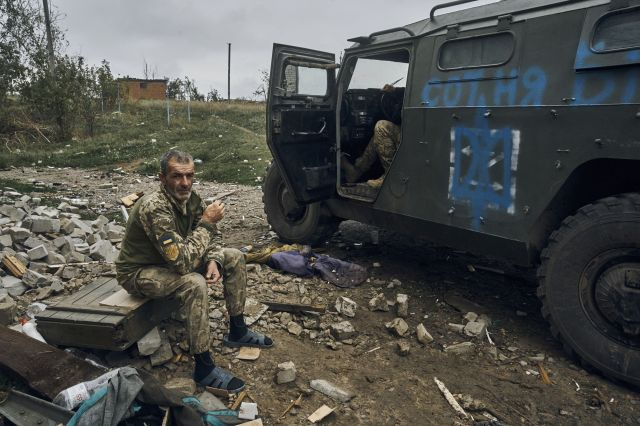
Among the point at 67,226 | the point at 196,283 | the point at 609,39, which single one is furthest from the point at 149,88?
the point at 609,39

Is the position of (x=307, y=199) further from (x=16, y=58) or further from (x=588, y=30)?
(x=16, y=58)

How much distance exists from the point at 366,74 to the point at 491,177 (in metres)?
2.01

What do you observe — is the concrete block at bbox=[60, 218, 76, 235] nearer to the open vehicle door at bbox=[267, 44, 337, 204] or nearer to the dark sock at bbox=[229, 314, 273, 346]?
the open vehicle door at bbox=[267, 44, 337, 204]

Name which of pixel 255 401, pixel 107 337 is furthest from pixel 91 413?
pixel 255 401

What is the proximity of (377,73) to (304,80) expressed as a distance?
0.76 m

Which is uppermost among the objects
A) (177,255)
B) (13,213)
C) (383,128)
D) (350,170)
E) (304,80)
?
(304,80)

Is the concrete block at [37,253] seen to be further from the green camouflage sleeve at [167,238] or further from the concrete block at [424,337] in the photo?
the concrete block at [424,337]

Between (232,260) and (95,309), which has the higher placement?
(232,260)

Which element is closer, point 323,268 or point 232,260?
point 232,260

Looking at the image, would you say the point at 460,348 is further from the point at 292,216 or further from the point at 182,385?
the point at 292,216

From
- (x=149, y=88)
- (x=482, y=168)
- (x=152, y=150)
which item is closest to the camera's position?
(x=482, y=168)

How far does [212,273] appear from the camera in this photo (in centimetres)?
302

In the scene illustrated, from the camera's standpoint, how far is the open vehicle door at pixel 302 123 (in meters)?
4.61

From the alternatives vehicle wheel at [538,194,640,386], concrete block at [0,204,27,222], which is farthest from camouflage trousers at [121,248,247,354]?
concrete block at [0,204,27,222]
